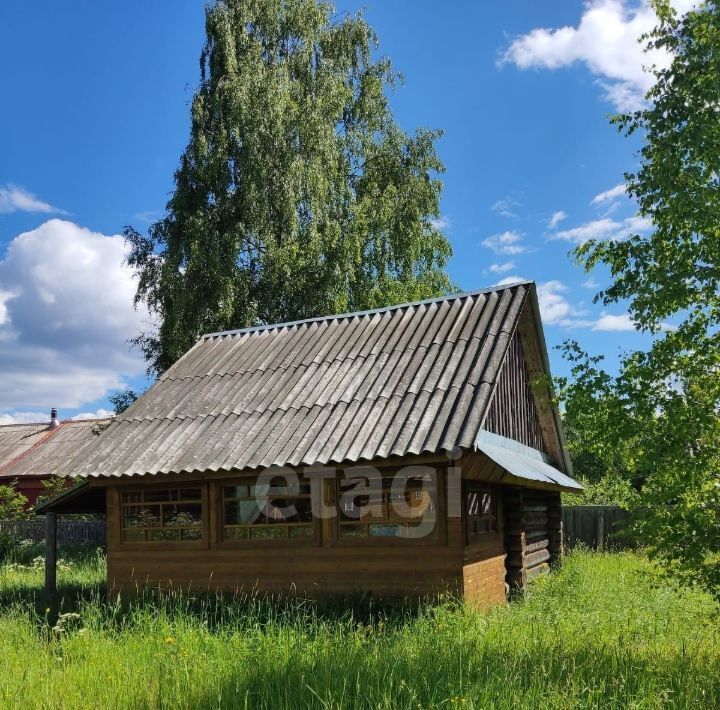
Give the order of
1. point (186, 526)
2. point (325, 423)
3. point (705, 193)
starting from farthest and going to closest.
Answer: point (186, 526) < point (325, 423) < point (705, 193)

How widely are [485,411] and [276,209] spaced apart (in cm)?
1596

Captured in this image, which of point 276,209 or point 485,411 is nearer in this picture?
point 485,411

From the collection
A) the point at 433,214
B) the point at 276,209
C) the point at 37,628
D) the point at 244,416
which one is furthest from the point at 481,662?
the point at 433,214

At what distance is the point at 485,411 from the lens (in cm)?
1056

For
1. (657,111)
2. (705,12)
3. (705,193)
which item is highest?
(705,12)

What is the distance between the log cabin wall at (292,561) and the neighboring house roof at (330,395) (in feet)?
2.38

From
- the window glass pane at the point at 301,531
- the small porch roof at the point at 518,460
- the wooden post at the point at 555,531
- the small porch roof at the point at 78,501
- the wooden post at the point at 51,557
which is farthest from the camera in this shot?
the wooden post at the point at 555,531

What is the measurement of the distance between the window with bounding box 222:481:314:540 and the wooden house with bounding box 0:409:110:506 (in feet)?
72.6

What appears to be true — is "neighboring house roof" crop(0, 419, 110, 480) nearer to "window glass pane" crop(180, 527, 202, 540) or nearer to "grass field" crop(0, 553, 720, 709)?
"window glass pane" crop(180, 527, 202, 540)

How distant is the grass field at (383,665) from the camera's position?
233 inches

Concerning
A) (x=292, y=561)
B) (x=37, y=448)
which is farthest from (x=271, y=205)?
(x=37, y=448)

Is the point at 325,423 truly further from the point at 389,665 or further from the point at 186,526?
the point at 389,665

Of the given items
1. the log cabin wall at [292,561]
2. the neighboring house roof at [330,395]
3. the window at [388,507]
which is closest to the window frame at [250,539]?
the log cabin wall at [292,561]

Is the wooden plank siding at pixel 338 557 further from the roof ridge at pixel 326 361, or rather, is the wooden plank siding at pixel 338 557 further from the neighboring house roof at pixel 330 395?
the roof ridge at pixel 326 361
